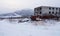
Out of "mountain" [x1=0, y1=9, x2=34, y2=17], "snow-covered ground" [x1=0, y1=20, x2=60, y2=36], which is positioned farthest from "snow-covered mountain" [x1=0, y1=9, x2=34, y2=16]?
"snow-covered ground" [x1=0, y1=20, x2=60, y2=36]

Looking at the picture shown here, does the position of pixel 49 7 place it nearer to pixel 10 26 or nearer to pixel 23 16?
pixel 23 16

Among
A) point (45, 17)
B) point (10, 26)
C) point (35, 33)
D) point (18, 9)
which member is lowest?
point (35, 33)

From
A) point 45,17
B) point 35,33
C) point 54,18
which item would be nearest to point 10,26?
point 35,33

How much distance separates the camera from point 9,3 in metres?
1.18

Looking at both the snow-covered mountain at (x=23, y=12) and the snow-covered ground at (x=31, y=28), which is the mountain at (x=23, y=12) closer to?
the snow-covered mountain at (x=23, y=12)

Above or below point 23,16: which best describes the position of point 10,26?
below

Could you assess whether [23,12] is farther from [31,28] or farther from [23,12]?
[31,28]

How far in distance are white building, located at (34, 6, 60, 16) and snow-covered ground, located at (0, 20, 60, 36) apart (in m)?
0.12

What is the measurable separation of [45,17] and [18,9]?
393 millimetres

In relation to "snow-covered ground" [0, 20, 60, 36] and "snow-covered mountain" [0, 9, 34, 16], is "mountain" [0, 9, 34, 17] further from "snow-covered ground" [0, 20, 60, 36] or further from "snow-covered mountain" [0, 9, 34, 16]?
"snow-covered ground" [0, 20, 60, 36]

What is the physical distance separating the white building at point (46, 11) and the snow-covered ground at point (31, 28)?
12cm

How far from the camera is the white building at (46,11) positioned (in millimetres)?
1124

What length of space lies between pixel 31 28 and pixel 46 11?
311 mm

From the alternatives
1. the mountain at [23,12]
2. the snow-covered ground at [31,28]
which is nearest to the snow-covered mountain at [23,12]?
the mountain at [23,12]
